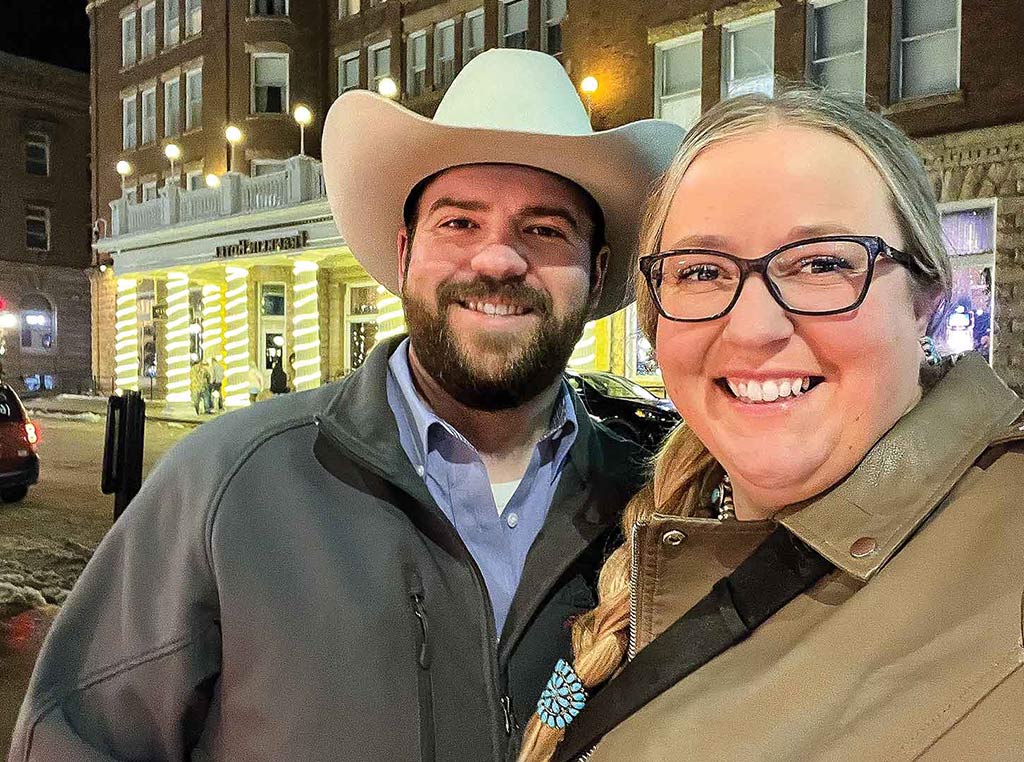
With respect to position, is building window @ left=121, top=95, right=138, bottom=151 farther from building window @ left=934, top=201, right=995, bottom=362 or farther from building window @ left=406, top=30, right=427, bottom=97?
building window @ left=934, top=201, right=995, bottom=362

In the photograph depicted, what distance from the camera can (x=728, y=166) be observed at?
1.32 m

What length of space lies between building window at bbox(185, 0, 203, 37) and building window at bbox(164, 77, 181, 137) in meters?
1.53

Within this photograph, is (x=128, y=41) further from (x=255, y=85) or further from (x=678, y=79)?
(x=678, y=79)

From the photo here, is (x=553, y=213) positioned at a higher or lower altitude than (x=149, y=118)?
lower

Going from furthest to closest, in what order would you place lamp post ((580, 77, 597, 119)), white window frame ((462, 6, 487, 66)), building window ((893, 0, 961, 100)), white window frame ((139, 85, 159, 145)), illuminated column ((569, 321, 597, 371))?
white window frame ((139, 85, 159, 145)), white window frame ((462, 6, 487, 66)), illuminated column ((569, 321, 597, 371)), lamp post ((580, 77, 597, 119)), building window ((893, 0, 961, 100))

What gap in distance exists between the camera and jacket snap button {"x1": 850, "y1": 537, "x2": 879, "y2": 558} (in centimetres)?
112

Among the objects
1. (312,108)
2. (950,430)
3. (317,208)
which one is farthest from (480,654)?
(312,108)

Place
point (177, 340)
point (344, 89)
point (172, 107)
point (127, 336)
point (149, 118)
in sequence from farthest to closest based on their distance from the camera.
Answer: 1. point (127, 336)
2. point (149, 118)
3. point (172, 107)
4. point (177, 340)
5. point (344, 89)

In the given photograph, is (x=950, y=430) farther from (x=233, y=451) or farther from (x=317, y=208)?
(x=317, y=208)

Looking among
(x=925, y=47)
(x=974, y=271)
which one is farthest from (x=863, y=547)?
(x=925, y=47)

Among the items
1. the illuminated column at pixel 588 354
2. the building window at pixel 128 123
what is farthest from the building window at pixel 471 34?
the building window at pixel 128 123

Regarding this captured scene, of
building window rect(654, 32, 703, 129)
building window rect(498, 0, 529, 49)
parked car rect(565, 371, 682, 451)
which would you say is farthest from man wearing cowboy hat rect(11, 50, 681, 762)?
building window rect(498, 0, 529, 49)

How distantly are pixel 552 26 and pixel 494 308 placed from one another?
1793 centimetres

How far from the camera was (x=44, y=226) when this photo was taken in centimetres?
3741
